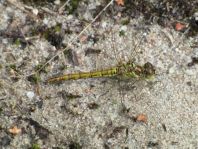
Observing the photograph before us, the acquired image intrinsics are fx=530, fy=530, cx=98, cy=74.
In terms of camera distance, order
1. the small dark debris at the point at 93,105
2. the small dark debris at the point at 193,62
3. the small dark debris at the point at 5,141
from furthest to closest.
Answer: the small dark debris at the point at 193,62 → the small dark debris at the point at 93,105 → the small dark debris at the point at 5,141

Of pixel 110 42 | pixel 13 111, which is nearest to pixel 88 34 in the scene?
pixel 110 42

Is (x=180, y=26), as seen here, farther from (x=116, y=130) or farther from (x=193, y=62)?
(x=116, y=130)

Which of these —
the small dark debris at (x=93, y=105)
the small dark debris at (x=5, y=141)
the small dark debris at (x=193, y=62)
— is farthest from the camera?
the small dark debris at (x=193, y=62)

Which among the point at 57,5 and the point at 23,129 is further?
the point at 57,5

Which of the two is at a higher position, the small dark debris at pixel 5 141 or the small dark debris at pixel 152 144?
the small dark debris at pixel 5 141

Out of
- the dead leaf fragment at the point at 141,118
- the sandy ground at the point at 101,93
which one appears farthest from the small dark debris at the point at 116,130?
the dead leaf fragment at the point at 141,118

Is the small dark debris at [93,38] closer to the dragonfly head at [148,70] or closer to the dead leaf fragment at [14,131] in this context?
the dragonfly head at [148,70]

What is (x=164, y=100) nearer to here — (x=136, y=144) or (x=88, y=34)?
(x=136, y=144)
